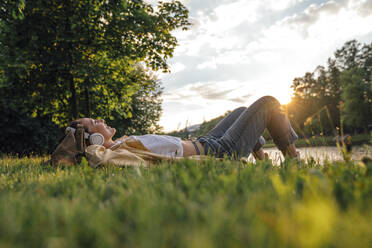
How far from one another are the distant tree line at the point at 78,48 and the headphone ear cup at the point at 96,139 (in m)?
3.84

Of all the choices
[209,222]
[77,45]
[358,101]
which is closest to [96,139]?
[209,222]

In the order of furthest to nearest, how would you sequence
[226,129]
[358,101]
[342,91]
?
[342,91], [358,101], [226,129]

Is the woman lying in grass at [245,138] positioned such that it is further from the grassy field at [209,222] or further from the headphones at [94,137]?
the grassy field at [209,222]

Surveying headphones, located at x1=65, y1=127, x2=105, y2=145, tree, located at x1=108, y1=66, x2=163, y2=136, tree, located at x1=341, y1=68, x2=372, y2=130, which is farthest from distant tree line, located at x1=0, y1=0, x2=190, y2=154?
tree, located at x1=341, y1=68, x2=372, y2=130

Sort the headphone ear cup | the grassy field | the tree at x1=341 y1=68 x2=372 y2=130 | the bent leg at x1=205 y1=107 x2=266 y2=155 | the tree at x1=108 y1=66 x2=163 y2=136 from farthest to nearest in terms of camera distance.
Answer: the tree at x1=341 y1=68 x2=372 y2=130 → the tree at x1=108 y1=66 x2=163 y2=136 → the bent leg at x1=205 y1=107 x2=266 y2=155 → the headphone ear cup → the grassy field

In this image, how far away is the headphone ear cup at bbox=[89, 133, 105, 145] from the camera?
12.8ft

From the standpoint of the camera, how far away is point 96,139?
12.8 ft

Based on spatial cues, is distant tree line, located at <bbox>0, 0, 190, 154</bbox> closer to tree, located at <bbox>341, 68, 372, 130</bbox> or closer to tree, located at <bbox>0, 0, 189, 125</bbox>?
tree, located at <bbox>0, 0, 189, 125</bbox>

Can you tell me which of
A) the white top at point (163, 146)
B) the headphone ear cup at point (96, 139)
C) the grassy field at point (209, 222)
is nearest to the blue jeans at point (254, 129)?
the white top at point (163, 146)

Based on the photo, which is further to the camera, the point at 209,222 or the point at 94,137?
the point at 94,137

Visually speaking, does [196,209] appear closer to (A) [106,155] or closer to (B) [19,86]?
(A) [106,155]

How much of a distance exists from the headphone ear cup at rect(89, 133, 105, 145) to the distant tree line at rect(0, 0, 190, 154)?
151 inches

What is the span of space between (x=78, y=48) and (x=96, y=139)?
17.5 feet

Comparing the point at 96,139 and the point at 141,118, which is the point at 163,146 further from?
the point at 141,118
